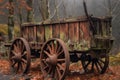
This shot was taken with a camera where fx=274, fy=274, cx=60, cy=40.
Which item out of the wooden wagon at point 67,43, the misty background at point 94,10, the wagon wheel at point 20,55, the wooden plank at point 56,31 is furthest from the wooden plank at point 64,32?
the misty background at point 94,10

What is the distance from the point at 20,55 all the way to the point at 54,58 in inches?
103

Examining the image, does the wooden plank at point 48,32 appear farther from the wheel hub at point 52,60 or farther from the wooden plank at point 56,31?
the wheel hub at point 52,60

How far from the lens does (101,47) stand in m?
10.3

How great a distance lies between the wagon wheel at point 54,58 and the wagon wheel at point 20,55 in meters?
1.06

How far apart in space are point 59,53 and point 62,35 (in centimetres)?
95

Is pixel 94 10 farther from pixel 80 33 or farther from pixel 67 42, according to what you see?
pixel 80 33

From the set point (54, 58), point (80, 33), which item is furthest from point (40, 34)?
point (80, 33)

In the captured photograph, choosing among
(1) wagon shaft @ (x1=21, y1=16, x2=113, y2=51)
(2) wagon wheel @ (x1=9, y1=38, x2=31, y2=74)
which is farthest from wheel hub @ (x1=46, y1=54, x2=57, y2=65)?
(2) wagon wheel @ (x1=9, y1=38, x2=31, y2=74)

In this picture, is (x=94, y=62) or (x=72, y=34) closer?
(x=72, y=34)

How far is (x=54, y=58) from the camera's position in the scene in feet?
33.1

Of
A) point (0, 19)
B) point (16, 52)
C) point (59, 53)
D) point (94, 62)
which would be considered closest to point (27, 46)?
point (16, 52)

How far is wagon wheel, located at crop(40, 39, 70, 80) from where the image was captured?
385 inches

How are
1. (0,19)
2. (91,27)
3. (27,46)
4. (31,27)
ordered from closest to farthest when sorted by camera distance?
1. (91,27)
2. (27,46)
3. (31,27)
4. (0,19)

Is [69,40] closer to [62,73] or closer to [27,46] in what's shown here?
[62,73]
